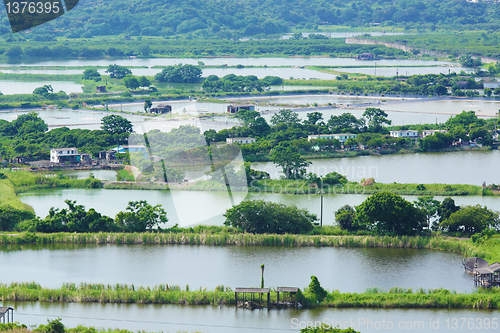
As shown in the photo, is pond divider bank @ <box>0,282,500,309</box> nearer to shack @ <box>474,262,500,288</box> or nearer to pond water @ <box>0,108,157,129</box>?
shack @ <box>474,262,500,288</box>

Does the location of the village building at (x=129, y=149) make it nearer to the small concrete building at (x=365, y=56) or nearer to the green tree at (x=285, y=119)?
the green tree at (x=285, y=119)

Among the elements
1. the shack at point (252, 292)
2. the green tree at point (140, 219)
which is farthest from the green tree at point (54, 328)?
the green tree at point (140, 219)

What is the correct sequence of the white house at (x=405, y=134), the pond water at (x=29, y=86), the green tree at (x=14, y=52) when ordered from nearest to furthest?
the white house at (x=405, y=134) → the pond water at (x=29, y=86) → the green tree at (x=14, y=52)

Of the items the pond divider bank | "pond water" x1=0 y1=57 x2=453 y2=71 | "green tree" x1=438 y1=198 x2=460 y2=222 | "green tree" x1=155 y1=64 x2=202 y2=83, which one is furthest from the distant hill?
the pond divider bank

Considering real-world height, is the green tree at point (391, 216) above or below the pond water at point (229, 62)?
below

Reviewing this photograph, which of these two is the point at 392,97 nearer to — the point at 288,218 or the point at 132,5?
the point at 288,218
